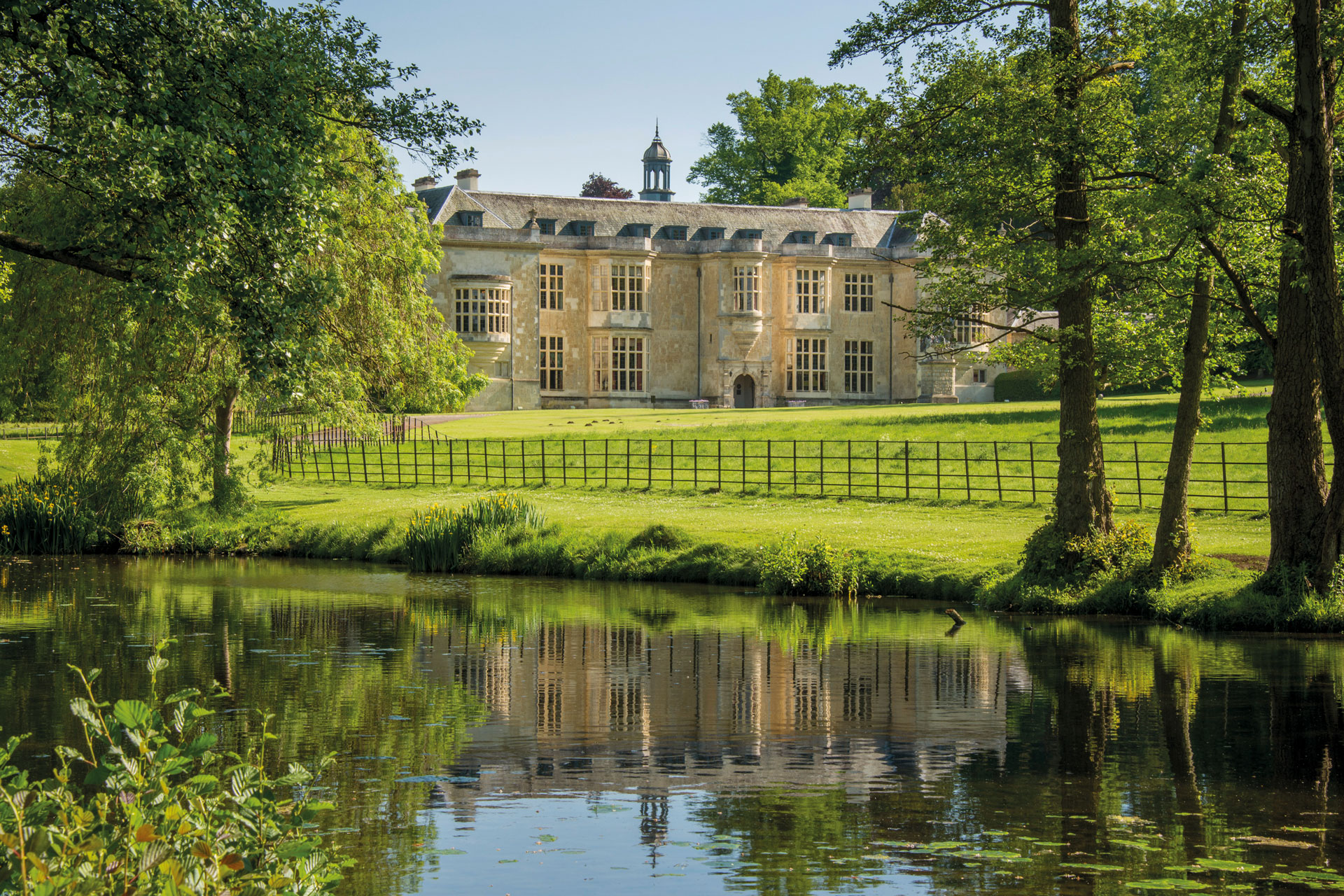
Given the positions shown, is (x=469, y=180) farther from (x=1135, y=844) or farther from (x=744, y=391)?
(x=1135, y=844)

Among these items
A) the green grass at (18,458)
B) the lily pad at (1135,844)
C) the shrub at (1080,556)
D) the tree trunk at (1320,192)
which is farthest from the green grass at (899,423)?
the lily pad at (1135,844)

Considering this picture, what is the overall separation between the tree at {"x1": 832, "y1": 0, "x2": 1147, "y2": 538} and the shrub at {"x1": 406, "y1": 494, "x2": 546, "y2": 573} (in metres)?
8.95

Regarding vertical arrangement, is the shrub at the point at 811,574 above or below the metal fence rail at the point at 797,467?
below

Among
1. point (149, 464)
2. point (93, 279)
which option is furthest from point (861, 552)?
point (93, 279)

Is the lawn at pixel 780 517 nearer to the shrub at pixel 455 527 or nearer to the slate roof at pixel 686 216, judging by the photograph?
the shrub at pixel 455 527

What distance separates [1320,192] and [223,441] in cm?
1798

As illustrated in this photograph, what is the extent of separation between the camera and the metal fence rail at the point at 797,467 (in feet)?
93.0

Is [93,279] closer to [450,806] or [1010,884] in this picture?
[450,806]

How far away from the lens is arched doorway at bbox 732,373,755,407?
2373 inches

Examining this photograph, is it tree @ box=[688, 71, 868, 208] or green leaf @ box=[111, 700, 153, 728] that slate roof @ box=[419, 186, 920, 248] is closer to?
tree @ box=[688, 71, 868, 208]

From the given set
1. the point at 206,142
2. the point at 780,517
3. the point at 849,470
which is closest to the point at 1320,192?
the point at 206,142

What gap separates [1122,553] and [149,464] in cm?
1536

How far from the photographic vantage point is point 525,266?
54938 millimetres

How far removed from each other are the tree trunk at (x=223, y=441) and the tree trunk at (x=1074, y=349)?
46.4ft
